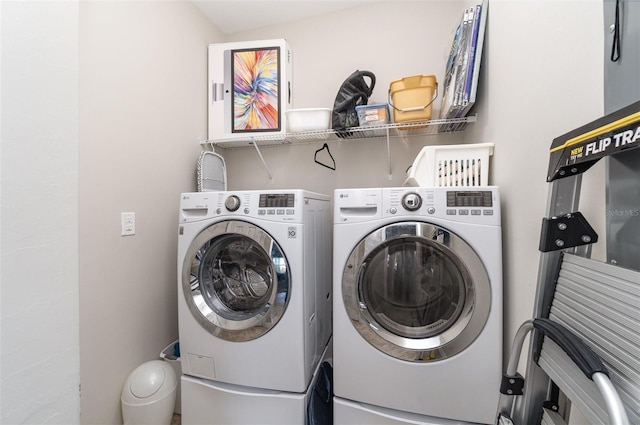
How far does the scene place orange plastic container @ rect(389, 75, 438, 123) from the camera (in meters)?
1.58

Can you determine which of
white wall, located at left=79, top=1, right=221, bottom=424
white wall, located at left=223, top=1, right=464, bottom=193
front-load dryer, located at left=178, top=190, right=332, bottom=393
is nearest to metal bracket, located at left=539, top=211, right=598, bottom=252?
front-load dryer, located at left=178, top=190, right=332, bottom=393

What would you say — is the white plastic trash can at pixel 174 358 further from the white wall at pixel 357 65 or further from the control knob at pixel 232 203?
the white wall at pixel 357 65

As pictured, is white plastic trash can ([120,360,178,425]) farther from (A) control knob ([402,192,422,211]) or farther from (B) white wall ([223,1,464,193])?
(A) control knob ([402,192,422,211])

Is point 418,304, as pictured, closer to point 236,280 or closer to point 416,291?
point 416,291

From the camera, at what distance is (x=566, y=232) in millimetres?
625

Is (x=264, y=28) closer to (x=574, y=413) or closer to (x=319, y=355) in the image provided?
(x=319, y=355)

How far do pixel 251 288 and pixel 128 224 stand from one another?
72cm

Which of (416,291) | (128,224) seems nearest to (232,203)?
(128,224)

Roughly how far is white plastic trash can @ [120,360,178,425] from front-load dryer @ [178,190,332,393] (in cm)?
12

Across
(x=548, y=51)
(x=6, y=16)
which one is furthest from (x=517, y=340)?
(x=6, y=16)

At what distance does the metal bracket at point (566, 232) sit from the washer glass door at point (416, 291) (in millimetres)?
451

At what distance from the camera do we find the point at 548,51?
85cm

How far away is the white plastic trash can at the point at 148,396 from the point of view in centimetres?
130

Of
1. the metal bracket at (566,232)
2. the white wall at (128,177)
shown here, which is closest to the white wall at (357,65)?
the white wall at (128,177)
